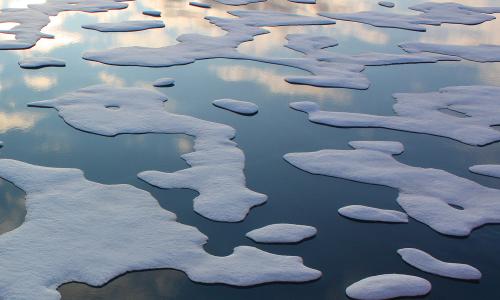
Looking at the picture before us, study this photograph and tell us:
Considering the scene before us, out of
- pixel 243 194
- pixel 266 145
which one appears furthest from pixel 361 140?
pixel 243 194

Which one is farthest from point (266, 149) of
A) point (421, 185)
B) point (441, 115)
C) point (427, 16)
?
point (427, 16)

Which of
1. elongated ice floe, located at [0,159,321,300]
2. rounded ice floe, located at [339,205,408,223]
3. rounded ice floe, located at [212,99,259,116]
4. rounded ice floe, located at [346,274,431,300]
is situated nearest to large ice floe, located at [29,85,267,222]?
elongated ice floe, located at [0,159,321,300]

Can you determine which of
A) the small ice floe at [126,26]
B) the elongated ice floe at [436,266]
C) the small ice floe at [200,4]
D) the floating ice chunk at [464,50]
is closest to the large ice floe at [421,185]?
the elongated ice floe at [436,266]

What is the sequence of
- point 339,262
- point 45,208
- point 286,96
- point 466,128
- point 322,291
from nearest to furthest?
1. point 322,291
2. point 339,262
3. point 45,208
4. point 466,128
5. point 286,96

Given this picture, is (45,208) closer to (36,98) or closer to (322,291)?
(322,291)

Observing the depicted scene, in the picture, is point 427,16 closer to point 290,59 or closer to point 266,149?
point 290,59

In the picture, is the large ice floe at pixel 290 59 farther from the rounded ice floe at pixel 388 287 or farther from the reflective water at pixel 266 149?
the rounded ice floe at pixel 388 287
